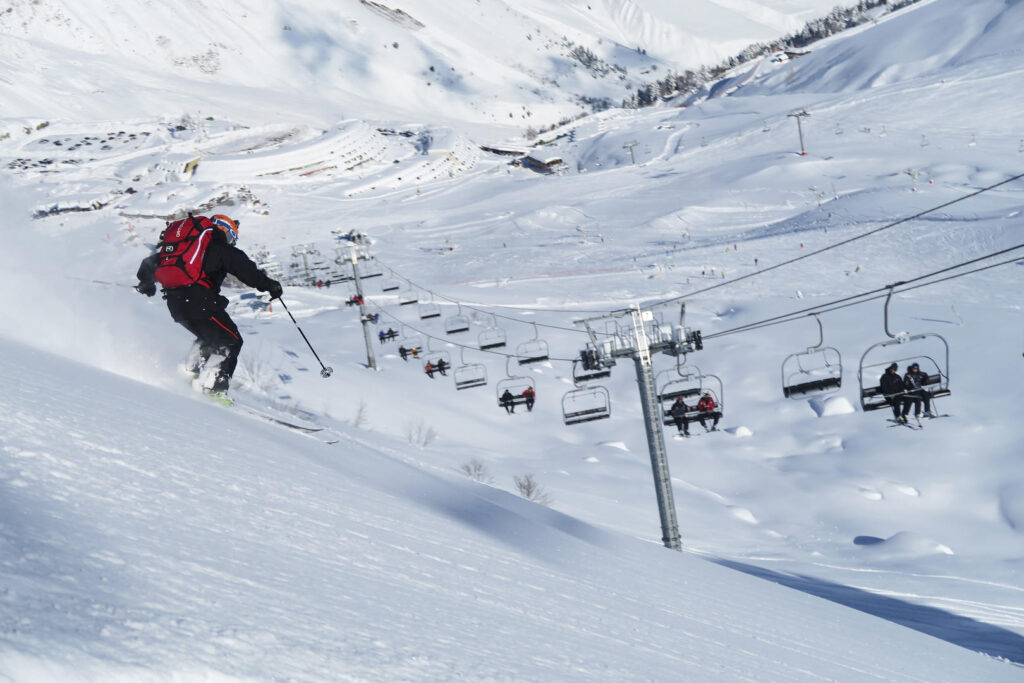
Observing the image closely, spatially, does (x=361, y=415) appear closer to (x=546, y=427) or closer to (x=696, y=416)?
(x=546, y=427)

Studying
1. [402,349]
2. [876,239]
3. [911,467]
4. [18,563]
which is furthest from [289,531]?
[876,239]

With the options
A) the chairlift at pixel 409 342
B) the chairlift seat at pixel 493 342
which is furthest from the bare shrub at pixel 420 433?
the chairlift at pixel 409 342

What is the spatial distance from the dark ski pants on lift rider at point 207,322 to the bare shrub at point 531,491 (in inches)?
631

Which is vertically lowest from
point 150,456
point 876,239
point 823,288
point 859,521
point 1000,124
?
point 150,456

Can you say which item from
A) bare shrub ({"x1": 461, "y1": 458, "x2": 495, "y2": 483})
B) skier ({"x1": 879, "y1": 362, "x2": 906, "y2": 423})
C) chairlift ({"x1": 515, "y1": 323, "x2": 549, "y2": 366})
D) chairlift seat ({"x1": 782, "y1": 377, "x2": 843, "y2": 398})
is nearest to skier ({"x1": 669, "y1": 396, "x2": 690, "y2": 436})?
chairlift ({"x1": 515, "y1": 323, "x2": 549, "y2": 366})

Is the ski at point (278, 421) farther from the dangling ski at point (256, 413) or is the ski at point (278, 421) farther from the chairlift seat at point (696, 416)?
the chairlift seat at point (696, 416)

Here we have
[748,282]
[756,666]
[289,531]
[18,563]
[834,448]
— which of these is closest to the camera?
[18,563]

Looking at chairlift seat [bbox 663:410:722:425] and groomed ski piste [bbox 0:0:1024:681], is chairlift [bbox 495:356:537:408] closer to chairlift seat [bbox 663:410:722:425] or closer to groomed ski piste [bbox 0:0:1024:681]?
groomed ski piste [bbox 0:0:1024:681]

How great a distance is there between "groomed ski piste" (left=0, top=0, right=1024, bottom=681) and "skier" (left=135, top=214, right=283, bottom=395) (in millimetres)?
343

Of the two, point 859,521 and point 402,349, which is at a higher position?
point 402,349

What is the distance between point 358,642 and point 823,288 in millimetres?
40620

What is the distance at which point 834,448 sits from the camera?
29.6 meters

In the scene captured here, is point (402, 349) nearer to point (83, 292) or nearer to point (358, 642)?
point (83, 292)

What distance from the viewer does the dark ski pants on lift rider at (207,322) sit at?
24.3 ft
